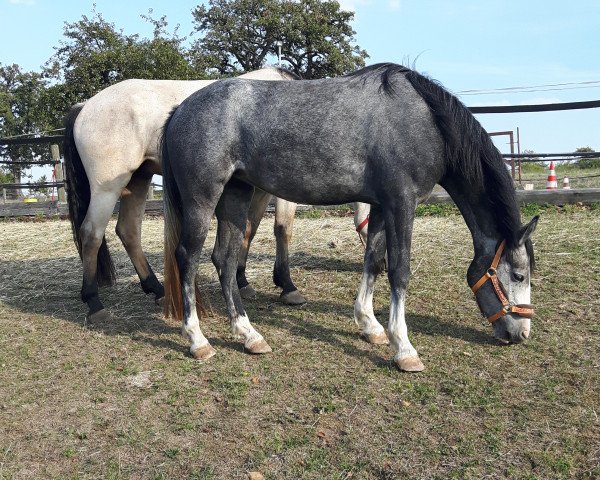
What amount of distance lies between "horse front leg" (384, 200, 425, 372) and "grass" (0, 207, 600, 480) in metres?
0.15

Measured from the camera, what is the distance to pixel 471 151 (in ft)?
13.0

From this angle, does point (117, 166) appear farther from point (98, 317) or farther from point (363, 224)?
point (363, 224)

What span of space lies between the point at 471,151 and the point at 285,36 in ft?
104

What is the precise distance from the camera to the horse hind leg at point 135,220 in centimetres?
585

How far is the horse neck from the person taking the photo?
412cm

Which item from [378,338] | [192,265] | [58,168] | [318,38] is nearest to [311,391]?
[378,338]

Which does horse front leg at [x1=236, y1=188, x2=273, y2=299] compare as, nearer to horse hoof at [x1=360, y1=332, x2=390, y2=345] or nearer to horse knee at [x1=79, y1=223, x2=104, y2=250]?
horse knee at [x1=79, y1=223, x2=104, y2=250]

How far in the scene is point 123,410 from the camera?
→ 11.5 feet

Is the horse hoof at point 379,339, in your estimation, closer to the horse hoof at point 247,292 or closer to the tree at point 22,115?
the horse hoof at point 247,292

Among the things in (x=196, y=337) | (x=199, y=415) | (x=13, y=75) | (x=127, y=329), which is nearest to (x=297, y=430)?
(x=199, y=415)

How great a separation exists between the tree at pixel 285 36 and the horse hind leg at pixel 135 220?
29.3 metres

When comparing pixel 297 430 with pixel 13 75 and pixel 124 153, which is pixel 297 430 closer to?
pixel 124 153

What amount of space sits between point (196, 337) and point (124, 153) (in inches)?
75.9

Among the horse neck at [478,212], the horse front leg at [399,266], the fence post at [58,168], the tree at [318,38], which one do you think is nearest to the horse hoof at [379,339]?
the horse front leg at [399,266]
